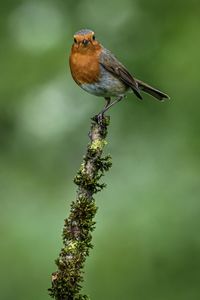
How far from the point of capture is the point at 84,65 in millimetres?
6375

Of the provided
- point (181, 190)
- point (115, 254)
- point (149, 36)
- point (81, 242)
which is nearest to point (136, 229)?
point (115, 254)

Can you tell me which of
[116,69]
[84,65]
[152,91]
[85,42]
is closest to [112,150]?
[152,91]

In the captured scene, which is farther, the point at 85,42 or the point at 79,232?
the point at 85,42

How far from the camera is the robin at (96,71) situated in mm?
6219

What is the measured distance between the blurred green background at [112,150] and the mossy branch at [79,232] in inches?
106

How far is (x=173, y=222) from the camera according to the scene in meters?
7.18

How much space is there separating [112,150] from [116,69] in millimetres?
1478

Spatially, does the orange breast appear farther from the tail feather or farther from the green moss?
the green moss

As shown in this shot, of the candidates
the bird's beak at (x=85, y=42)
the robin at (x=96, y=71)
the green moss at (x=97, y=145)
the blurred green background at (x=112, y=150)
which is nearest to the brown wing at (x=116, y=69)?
the robin at (x=96, y=71)

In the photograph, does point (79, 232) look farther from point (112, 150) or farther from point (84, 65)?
point (112, 150)

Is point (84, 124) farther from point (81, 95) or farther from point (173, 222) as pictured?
point (173, 222)

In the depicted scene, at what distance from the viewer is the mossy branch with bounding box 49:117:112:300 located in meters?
3.68

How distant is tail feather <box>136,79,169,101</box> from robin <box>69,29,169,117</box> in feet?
1.20

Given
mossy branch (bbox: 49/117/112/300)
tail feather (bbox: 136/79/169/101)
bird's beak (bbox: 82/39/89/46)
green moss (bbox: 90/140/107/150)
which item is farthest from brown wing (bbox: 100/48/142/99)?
mossy branch (bbox: 49/117/112/300)
